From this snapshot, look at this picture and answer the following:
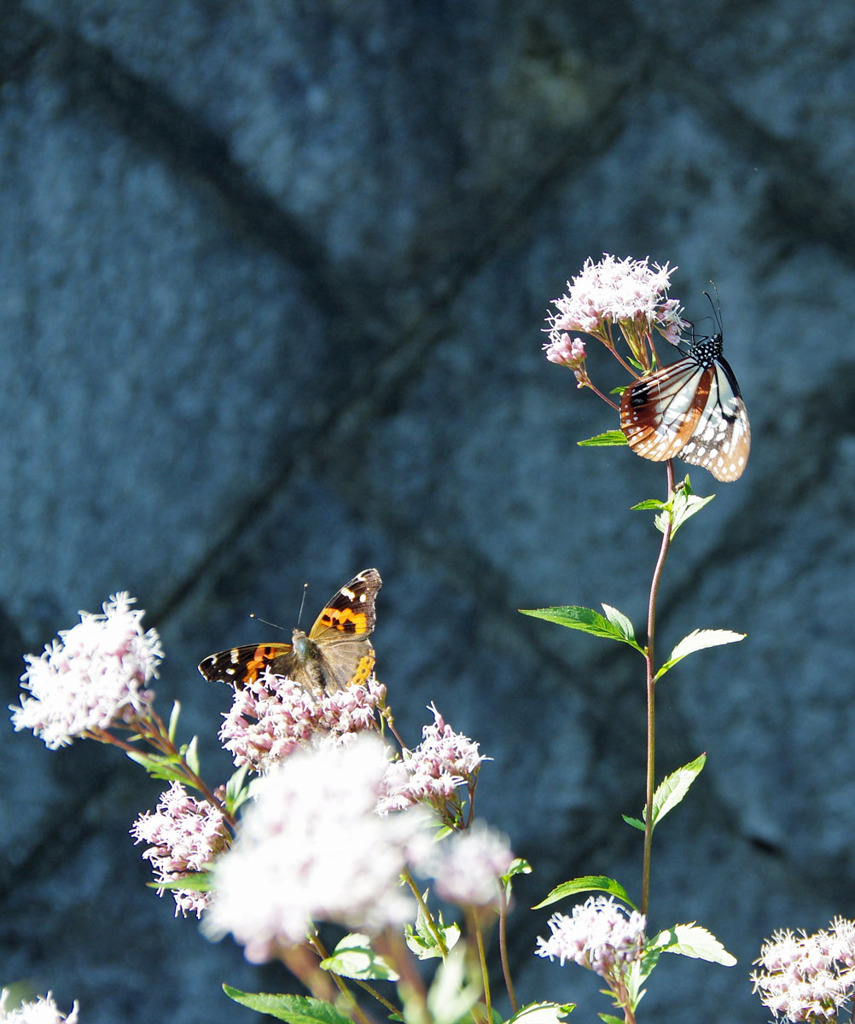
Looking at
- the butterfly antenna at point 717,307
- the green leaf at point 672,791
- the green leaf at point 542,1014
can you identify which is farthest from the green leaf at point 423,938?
the butterfly antenna at point 717,307

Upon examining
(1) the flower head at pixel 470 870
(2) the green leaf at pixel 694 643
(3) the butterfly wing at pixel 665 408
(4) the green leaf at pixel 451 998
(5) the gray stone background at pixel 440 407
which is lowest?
(4) the green leaf at pixel 451 998

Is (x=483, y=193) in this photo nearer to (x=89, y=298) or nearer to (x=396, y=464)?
(x=396, y=464)

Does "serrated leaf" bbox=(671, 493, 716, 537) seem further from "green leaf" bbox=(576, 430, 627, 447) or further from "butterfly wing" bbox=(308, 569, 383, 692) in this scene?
"butterfly wing" bbox=(308, 569, 383, 692)

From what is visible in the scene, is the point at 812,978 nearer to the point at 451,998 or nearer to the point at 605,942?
the point at 605,942

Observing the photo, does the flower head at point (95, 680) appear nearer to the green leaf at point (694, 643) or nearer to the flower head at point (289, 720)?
the flower head at point (289, 720)

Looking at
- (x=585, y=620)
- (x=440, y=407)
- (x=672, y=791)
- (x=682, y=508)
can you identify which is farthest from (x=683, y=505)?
(x=440, y=407)

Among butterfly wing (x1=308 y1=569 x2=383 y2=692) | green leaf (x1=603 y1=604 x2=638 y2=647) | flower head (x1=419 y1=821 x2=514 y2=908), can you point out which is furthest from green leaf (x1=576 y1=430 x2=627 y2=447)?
flower head (x1=419 y1=821 x2=514 y2=908)

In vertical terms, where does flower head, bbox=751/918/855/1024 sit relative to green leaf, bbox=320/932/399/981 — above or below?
above

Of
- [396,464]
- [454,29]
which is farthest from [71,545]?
[454,29]
